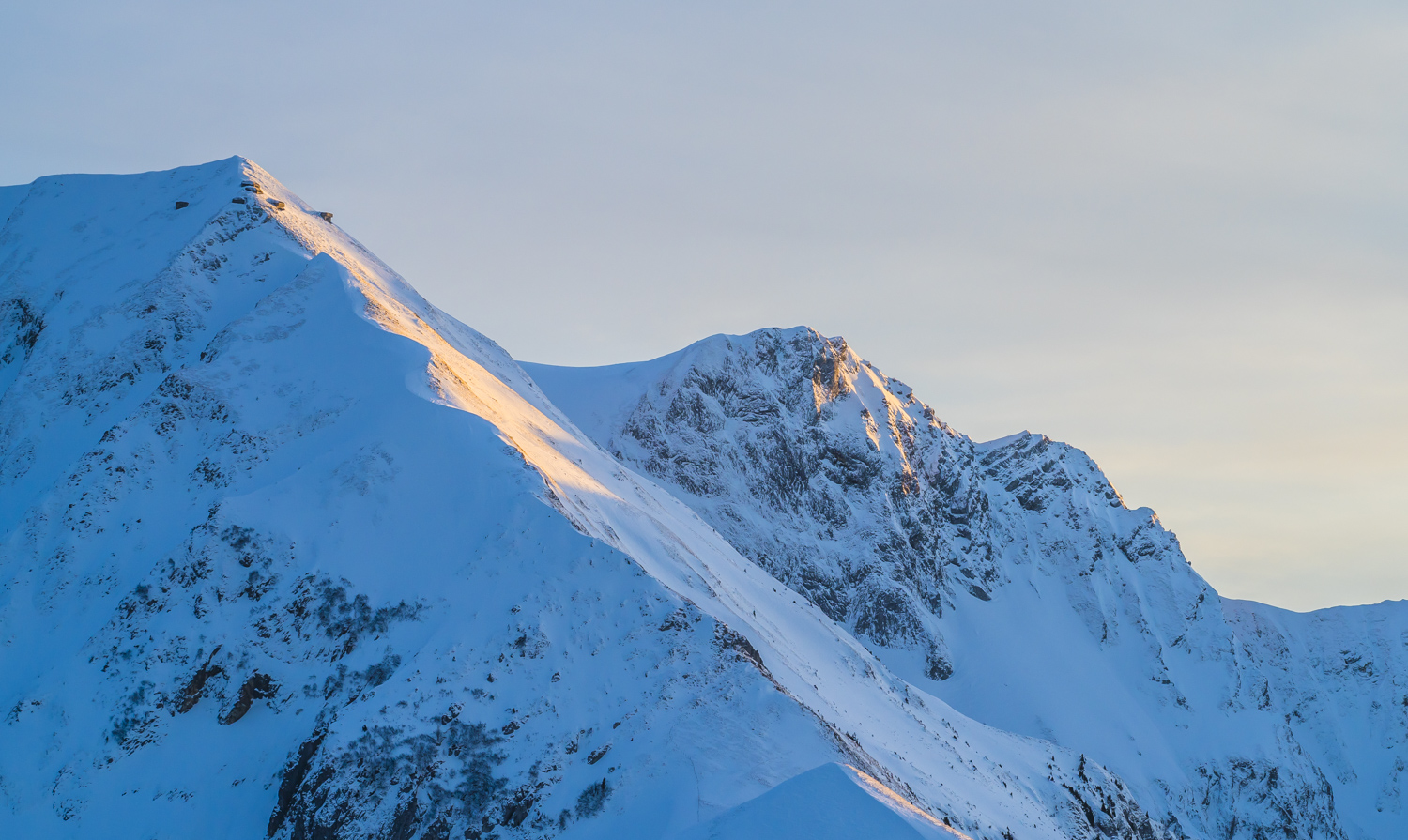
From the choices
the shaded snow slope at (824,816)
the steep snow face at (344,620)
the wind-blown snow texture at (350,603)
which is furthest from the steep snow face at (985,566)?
the shaded snow slope at (824,816)

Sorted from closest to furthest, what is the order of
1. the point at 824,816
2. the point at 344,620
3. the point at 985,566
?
the point at 824,816 < the point at 344,620 < the point at 985,566

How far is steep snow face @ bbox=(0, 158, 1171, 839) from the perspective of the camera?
30.5 metres

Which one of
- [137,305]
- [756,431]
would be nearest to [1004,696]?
[756,431]

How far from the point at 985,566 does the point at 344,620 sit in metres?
102

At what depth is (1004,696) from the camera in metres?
107

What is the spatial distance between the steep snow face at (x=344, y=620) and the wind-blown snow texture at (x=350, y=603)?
4.3 inches

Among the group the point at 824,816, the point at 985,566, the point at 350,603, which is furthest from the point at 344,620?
the point at 985,566

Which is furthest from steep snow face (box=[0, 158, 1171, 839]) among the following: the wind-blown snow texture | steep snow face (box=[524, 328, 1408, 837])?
steep snow face (box=[524, 328, 1408, 837])

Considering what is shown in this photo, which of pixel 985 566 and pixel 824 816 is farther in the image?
pixel 985 566

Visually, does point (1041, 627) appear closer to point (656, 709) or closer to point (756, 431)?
point (756, 431)

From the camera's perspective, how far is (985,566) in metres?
126

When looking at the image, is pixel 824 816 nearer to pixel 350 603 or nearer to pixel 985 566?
pixel 350 603

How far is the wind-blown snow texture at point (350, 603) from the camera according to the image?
30578 mm

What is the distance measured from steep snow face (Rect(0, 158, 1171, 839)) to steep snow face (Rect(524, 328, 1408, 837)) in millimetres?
56191
